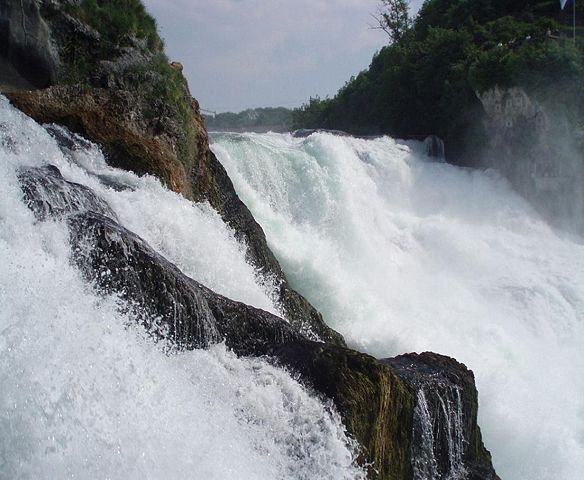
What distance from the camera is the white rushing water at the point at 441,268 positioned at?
32.4ft

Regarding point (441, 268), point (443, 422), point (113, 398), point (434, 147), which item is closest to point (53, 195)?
point (113, 398)

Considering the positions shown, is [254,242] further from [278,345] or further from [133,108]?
[278,345]

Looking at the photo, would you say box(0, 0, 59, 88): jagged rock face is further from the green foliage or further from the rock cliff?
the green foliage

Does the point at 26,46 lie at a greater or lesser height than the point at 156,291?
greater

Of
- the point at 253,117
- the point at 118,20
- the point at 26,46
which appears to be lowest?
the point at 26,46

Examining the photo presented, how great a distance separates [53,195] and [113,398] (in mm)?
2239

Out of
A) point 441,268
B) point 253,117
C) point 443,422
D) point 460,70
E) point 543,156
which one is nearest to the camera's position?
point 443,422

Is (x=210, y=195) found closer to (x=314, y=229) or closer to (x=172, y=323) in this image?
(x=314, y=229)

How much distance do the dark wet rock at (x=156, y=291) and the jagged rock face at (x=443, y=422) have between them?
1472 millimetres

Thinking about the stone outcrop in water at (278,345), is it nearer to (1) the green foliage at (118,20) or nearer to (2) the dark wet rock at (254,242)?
(2) the dark wet rock at (254,242)

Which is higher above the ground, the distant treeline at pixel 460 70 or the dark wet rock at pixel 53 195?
the distant treeline at pixel 460 70

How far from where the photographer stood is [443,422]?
254 inches

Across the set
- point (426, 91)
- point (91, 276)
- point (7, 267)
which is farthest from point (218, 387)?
point (426, 91)

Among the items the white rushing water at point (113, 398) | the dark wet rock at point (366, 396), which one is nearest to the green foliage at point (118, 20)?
the white rushing water at point (113, 398)
